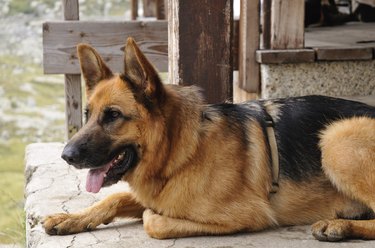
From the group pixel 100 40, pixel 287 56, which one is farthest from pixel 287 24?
pixel 100 40

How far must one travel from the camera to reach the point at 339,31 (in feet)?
25.7

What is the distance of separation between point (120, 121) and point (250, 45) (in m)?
2.17

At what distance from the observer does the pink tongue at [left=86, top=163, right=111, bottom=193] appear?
3758 millimetres

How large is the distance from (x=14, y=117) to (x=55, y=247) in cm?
1188

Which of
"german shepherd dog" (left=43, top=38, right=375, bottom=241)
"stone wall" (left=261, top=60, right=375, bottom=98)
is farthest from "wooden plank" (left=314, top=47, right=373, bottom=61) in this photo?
"german shepherd dog" (left=43, top=38, right=375, bottom=241)

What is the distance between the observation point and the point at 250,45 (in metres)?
5.61

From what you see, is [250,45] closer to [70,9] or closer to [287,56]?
[287,56]

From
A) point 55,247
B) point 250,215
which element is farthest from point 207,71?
point 55,247

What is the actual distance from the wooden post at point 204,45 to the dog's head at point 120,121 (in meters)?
0.91

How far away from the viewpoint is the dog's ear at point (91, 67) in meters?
3.95

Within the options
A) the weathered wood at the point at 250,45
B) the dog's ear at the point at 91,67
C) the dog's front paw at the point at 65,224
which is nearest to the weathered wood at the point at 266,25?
the weathered wood at the point at 250,45

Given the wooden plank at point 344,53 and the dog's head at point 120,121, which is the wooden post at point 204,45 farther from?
the wooden plank at point 344,53

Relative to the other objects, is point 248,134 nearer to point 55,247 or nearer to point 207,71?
point 207,71

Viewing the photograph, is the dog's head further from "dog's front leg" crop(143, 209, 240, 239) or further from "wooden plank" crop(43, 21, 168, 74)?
"wooden plank" crop(43, 21, 168, 74)
